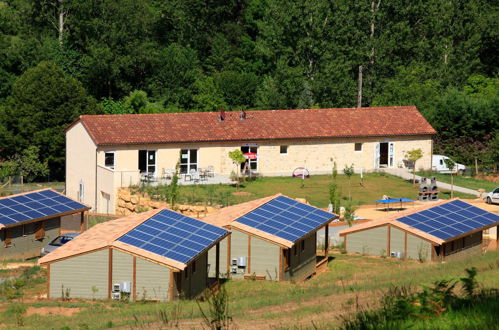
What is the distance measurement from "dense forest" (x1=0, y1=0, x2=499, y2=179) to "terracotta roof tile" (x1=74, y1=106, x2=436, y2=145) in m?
5.89

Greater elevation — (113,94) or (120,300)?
(113,94)

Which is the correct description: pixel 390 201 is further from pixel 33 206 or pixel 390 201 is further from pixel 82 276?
pixel 82 276

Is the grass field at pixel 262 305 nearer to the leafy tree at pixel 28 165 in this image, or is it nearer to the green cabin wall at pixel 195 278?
the green cabin wall at pixel 195 278

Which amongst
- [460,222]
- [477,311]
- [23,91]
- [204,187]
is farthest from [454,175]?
[477,311]

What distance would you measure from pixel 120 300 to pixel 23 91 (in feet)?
129

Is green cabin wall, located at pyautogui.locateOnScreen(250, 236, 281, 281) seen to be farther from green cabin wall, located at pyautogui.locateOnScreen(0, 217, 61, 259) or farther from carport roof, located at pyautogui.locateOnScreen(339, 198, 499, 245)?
green cabin wall, located at pyautogui.locateOnScreen(0, 217, 61, 259)

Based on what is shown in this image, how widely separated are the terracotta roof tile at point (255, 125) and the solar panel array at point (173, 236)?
22.7 meters

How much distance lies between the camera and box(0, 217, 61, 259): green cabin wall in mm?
41875

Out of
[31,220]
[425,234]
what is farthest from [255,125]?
[425,234]

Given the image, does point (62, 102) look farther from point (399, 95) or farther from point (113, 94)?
point (399, 95)

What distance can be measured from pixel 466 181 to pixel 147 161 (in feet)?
65.1

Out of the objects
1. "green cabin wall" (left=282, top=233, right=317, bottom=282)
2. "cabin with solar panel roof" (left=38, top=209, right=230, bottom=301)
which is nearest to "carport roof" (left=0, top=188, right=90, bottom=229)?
"cabin with solar panel roof" (left=38, top=209, right=230, bottom=301)

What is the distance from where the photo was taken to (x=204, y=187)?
185ft

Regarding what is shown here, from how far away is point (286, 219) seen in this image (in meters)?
38.6
